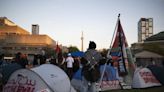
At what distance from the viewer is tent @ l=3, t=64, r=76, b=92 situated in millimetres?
7969

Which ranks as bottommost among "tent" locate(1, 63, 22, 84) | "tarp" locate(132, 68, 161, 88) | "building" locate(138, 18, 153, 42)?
"tarp" locate(132, 68, 161, 88)

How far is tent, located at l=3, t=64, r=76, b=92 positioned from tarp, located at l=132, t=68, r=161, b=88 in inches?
228

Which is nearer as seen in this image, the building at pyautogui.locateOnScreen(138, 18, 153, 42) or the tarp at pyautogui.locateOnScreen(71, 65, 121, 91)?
the tarp at pyautogui.locateOnScreen(71, 65, 121, 91)

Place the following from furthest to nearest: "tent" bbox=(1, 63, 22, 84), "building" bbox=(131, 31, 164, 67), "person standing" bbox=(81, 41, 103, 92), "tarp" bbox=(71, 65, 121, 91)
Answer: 1. "building" bbox=(131, 31, 164, 67)
2. "tarp" bbox=(71, 65, 121, 91)
3. "tent" bbox=(1, 63, 22, 84)
4. "person standing" bbox=(81, 41, 103, 92)

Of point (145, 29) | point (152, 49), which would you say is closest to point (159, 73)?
point (152, 49)

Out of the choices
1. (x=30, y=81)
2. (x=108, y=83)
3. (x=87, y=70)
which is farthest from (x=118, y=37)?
(x=30, y=81)

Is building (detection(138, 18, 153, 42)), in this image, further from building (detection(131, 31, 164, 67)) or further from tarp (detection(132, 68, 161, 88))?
tarp (detection(132, 68, 161, 88))

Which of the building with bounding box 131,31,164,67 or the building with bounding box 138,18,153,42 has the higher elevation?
the building with bounding box 138,18,153,42

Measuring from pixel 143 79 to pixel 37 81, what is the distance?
7399mm

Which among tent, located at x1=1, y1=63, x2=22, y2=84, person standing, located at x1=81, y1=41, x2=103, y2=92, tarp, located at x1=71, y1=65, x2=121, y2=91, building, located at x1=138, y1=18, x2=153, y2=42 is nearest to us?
person standing, located at x1=81, y1=41, x2=103, y2=92

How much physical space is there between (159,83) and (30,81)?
8508mm

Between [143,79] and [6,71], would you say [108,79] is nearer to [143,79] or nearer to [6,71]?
[143,79]

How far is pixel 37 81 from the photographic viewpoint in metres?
8.01

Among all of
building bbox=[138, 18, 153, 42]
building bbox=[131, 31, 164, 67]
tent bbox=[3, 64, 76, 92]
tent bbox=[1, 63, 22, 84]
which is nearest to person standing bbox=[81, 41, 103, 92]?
tent bbox=[3, 64, 76, 92]
